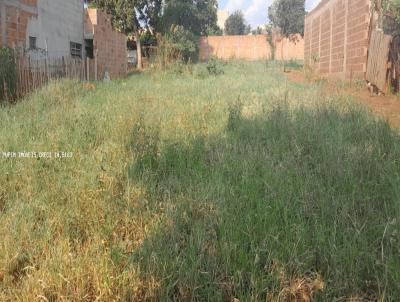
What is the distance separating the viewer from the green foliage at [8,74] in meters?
6.95

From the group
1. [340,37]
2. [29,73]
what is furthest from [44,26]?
[340,37]

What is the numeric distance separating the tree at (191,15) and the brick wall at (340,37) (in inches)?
476

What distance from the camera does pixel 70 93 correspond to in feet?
23.8

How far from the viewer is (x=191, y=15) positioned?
29.2m

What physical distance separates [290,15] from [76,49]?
28492mm

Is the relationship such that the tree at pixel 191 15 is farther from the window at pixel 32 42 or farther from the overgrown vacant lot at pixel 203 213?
the overgrown vacant lot at pixel 203 213

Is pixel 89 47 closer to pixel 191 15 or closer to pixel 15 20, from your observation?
pixel 15 20

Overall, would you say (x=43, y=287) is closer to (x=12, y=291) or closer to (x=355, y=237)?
(x=12, y=291)

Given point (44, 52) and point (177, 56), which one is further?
point (177, 56)

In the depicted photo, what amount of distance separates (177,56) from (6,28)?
6168mm

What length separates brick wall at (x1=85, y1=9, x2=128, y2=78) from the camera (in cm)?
1416

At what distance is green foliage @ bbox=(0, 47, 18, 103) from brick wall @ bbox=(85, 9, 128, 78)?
648 centimetres

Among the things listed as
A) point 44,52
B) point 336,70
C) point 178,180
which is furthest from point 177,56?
point 178,180

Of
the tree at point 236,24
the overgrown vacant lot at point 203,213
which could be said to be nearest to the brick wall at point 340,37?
the overgrown vacant lot at point 203,213
